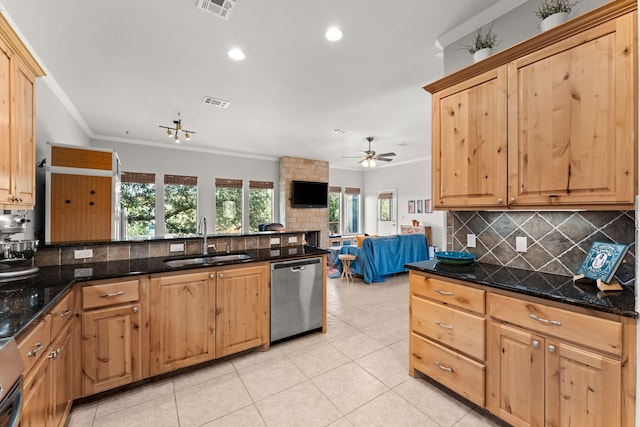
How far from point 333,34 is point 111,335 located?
117 inches

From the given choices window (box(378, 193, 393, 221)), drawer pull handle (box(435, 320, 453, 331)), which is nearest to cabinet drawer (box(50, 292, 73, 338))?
drawer pull handle (box(435, 320, 453, 331))

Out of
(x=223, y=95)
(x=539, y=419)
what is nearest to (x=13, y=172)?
(x=223, y=95)

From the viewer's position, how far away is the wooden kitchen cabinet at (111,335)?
75.6 inches

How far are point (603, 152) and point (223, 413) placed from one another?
2.82 m

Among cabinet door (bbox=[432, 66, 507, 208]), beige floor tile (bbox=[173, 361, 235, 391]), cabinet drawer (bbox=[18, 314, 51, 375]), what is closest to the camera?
cabinet drawer (bbox=[18, 314, 51, 375])

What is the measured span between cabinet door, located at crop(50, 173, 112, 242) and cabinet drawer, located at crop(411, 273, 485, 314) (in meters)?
3.52

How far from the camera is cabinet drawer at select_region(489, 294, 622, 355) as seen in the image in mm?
1303

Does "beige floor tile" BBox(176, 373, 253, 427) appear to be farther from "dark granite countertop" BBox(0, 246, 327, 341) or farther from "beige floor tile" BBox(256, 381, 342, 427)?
"dark granite countertop" BBox(0, 246, 327, 341)

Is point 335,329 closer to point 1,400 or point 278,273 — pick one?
point 278,273

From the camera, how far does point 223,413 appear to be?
1897 millimetres

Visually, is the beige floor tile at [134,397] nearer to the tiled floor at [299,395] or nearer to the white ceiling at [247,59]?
the tiled floor at [299,395]

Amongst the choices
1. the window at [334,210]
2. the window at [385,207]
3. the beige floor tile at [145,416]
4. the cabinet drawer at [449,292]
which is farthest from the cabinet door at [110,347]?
the window at [385,207]

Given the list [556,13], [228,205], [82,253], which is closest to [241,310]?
[82,253]

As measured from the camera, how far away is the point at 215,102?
387cm
